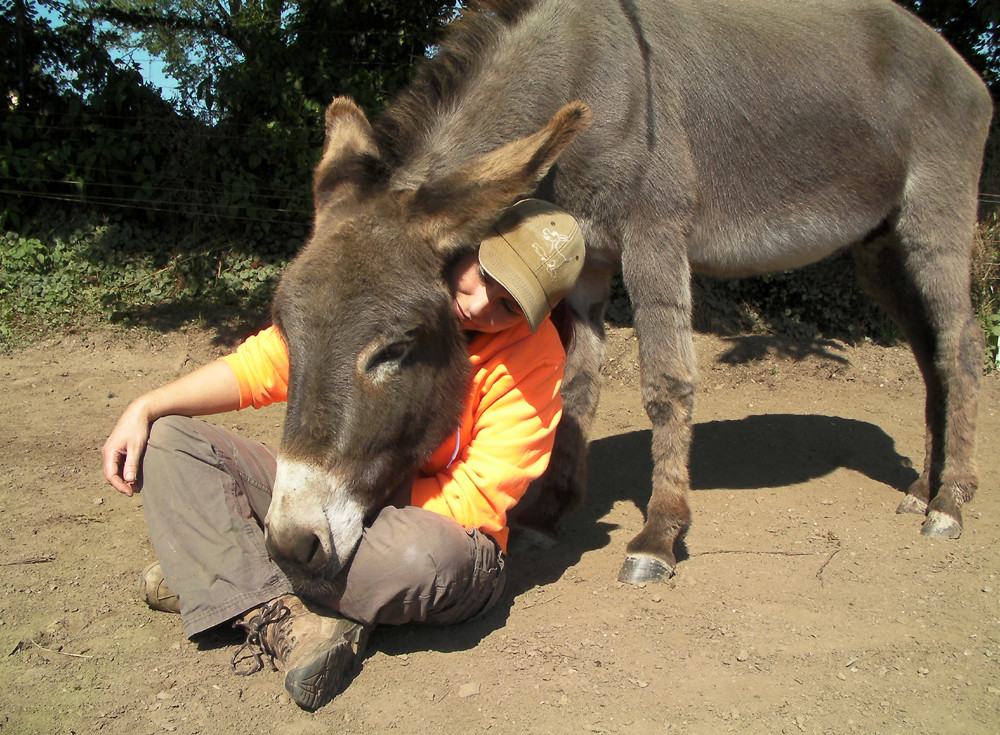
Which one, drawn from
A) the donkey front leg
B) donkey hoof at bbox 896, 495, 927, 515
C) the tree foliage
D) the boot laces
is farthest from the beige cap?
the tree foliage

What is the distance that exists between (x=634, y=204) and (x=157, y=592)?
2.31m

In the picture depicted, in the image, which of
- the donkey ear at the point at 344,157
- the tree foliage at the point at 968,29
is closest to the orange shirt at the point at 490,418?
the donkey ear at the point at 344,157

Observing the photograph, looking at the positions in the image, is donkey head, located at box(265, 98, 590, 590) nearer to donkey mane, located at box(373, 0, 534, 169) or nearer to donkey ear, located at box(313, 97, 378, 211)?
donkey ear, located at box(313, 97, 378, 211)

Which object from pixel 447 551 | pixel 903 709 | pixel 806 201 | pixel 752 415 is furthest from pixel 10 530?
pixel 752 415

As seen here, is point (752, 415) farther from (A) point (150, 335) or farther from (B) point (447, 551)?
(A) point (150, 335)

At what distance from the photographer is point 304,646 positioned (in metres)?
2.28

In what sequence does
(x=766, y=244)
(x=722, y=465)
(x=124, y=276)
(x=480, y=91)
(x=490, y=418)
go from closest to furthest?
1. (x=490, y=418)
2. (x=480, y=91)
3. (x=766, y=244)
4. (x=722, y=465)
5. (x=124, y=276)

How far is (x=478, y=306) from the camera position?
2.46 m

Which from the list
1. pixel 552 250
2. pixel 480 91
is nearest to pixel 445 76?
pixel 480 91

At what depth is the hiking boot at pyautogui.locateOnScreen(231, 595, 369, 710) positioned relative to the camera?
2.17 metres

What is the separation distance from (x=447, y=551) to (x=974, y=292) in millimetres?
7356

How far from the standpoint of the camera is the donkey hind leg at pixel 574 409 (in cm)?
355

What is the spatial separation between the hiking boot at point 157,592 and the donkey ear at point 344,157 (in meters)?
1.37

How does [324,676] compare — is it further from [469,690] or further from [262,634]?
[469,690]
